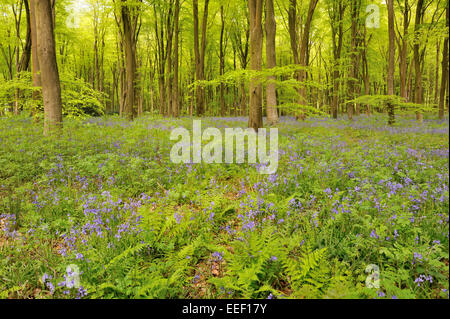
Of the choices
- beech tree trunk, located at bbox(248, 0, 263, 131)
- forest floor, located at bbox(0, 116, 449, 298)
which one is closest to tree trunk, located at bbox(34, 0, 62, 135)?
forest floor, located at bbox(0, 116, 449, 298)

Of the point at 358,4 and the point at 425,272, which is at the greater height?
the point at 358,4

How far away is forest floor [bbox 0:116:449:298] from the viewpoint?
2236 mm

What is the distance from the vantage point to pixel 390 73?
31.7 ft

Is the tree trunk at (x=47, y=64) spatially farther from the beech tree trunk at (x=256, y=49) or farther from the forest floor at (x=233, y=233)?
the beech tree trunk at (x=256, y=49)

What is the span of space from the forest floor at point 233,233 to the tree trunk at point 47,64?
10.7 feet

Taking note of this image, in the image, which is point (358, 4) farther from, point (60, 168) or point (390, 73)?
point (60, 168)

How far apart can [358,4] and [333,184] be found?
59.6 ft

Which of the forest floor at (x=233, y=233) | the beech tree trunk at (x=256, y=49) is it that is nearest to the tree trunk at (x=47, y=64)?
the forest floor at (x=233, y=233)

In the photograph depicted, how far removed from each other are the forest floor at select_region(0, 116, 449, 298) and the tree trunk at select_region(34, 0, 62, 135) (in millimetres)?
3275

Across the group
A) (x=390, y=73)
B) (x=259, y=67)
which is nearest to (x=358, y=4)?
(x=390, y=73)

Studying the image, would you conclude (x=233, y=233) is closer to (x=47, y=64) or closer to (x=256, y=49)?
(x=256, y=49)

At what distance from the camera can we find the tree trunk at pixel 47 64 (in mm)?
7688

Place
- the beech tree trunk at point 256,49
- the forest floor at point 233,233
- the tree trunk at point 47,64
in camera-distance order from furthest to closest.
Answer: the beech tree trunk at point 256,49 < the tree trunk at point 47,64 < the forest floor at point 233,233

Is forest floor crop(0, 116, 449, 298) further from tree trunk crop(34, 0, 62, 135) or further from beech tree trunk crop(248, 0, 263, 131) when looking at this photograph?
beech tree trunk crop(248, 0, 263, 131)
